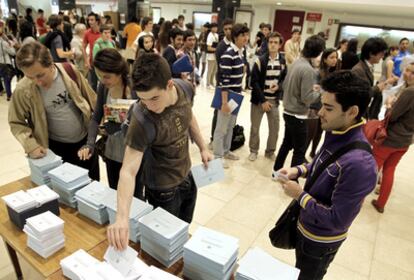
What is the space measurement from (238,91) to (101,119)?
6.48 ft

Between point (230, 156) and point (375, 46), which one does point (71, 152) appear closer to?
point (230, 156)

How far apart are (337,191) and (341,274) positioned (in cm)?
139

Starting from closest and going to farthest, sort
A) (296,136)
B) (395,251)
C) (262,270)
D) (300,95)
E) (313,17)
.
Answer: (262,270)
(395,251)
(300,95)
(296,136)
(313,17)

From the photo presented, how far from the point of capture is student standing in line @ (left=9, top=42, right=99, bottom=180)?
66.5 inches

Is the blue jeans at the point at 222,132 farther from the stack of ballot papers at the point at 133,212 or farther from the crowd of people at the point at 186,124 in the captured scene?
the stack of ballot papers at the point at 133,212

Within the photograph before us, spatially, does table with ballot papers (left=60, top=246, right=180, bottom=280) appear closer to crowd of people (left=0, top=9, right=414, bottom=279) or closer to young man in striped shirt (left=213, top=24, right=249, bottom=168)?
crowd of people (left=0, top=9, right=414, bottom=279)

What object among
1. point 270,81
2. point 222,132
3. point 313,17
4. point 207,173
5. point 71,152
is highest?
point 313,17

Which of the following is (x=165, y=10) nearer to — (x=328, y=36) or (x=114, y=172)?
(x=328, y=36)

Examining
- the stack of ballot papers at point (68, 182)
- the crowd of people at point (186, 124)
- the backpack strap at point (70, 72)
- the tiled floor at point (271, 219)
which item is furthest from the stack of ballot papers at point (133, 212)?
the backpack strap at point (70, 72)

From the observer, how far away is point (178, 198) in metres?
1.59

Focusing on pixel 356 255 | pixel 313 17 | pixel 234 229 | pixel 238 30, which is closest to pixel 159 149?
pixel 234 229

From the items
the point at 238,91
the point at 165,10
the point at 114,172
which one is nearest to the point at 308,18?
the point at 165,10

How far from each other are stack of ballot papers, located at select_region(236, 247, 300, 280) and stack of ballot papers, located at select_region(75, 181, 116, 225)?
2.49 ft

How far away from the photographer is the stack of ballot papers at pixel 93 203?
4.71ft
